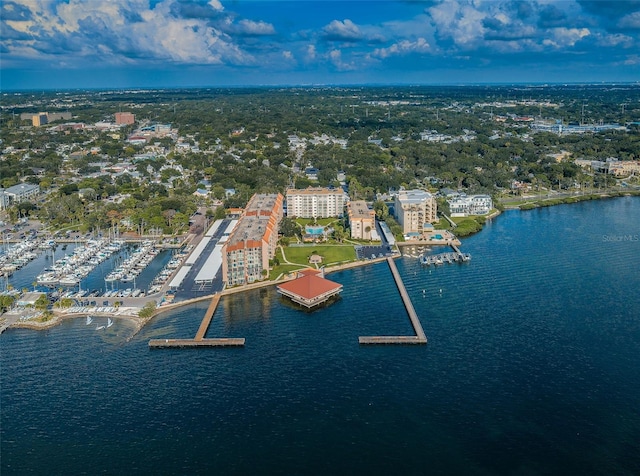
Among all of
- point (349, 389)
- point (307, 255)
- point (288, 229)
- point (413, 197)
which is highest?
point (413, 197)

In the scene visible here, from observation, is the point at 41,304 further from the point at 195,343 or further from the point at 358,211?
the point at 358,211

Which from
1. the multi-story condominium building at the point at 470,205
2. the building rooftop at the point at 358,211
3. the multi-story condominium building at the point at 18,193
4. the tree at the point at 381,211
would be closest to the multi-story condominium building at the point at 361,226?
the building rooftop at the point at 358,211

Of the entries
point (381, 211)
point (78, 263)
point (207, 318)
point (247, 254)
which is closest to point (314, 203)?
point (381, 211)

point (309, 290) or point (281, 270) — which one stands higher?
point (309, 290)

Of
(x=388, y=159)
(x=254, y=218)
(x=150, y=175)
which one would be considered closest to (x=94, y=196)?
(x=150, y=175)

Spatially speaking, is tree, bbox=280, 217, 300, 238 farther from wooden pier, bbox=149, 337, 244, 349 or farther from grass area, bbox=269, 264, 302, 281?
wooden pier, bbox=149, 337, 244, 349

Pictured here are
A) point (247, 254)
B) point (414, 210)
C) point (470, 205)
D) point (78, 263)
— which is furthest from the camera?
point (470, 205)

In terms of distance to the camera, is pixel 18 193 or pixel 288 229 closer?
pixel 288 229

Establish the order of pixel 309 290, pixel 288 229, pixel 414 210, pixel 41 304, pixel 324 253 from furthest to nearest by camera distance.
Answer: pixel 414 210, pixel 288 229, pixel 324 253, pixel 309 290, pixel 41 304
